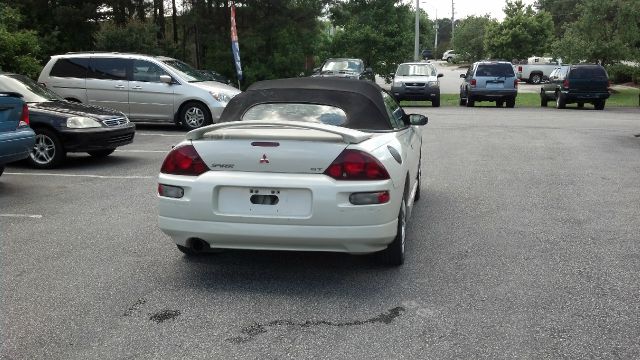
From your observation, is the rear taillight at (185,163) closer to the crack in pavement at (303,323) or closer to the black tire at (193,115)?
the crack in pavement at (303,323)

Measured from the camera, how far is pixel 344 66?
93.1ft

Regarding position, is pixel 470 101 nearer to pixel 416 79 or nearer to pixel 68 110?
pixel 416 79

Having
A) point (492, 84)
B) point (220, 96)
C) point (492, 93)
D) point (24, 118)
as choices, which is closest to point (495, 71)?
point (492, 84)

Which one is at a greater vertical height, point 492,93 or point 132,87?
point 132,87

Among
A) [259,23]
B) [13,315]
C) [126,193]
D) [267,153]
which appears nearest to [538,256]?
[267,153]

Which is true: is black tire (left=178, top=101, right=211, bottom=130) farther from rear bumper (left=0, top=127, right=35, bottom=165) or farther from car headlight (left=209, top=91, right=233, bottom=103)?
rear bumper (left=0, top=127, right=35, bottom=165)

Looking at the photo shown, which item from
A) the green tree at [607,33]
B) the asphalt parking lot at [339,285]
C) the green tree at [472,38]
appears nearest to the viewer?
the asphalt parking lot at [339,285]

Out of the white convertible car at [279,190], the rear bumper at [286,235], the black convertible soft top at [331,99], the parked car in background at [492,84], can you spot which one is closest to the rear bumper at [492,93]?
the parked car in background at [492,84]

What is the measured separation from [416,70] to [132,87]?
14.2 m

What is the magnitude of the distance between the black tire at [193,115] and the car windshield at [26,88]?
4.45m

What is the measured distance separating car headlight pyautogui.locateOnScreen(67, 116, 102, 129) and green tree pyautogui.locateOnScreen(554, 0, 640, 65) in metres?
30.0

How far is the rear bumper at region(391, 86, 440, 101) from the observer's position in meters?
25.3

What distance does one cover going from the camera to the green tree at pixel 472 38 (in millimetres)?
75600

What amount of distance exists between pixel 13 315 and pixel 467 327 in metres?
2.90
